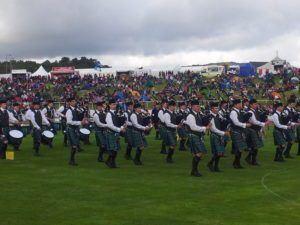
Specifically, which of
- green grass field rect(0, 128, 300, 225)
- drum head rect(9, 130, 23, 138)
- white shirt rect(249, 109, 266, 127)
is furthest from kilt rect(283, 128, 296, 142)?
drum head rect(9, 130, 23, 138)

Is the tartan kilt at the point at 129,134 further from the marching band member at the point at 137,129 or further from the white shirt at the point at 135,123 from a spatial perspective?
the white shirt at the point at 135,123

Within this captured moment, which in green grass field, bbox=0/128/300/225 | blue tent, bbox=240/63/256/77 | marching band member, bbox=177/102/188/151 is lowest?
green grass field, bbox=0/128/300/225

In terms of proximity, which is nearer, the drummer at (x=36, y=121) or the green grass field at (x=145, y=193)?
the green grass field at (x=145, y=193)

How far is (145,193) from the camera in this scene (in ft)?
34.2

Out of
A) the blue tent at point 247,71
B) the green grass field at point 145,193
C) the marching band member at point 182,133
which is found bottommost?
the green grass field at point 145,193

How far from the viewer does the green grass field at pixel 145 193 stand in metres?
8.40

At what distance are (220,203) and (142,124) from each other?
538 cm

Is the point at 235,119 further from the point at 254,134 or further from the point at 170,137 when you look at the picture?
the point at 170,137

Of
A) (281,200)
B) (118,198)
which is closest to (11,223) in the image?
(118,198)

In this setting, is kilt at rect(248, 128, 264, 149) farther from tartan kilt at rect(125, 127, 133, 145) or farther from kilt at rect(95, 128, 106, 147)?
kilt at rect(95, 128, 106, 147)

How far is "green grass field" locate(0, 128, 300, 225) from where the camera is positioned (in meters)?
8.40

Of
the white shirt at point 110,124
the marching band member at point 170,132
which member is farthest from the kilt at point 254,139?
the white shirt at point 110,124

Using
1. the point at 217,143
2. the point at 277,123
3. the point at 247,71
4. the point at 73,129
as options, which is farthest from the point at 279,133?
the point at 247,71

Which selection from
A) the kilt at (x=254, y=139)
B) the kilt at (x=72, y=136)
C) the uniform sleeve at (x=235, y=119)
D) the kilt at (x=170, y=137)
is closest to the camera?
the uniform sleeve at (x=235, y=119)
